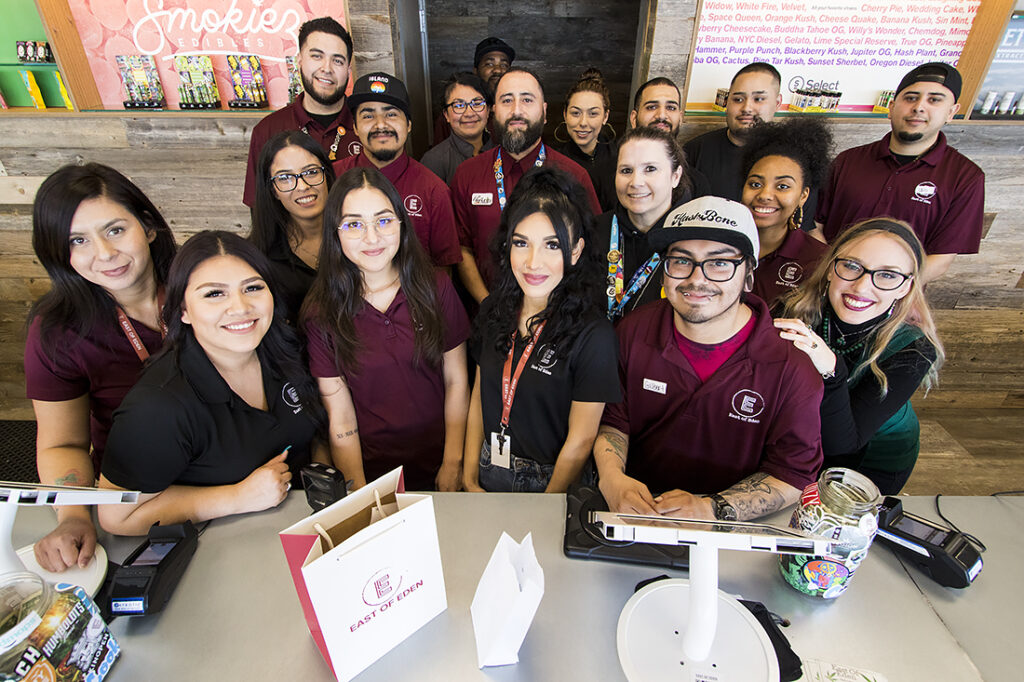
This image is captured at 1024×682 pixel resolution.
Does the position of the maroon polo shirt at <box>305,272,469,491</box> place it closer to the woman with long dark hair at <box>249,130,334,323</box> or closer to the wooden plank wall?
the woman with long dark hair at <box>249,130,334,323</box>

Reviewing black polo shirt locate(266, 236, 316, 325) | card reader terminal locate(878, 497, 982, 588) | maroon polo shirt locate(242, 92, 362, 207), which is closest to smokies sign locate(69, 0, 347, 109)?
maroon polo shirt locate(242, 92, 362, 207)

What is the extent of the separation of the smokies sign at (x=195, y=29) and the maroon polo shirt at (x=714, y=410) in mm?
3079

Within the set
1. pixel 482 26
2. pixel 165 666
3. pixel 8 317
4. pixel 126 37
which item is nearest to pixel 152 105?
pixel 126 37

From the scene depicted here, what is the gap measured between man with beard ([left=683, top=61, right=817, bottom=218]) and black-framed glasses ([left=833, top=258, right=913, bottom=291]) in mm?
1354

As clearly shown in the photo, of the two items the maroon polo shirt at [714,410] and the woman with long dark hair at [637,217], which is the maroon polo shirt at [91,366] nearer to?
the maroon polo shirt at [714,410]

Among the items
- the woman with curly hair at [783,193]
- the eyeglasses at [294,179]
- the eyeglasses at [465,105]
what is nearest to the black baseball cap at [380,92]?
Answer: the eyeglasses at [465,105]

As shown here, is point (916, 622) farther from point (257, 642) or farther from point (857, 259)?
point (257, 642)

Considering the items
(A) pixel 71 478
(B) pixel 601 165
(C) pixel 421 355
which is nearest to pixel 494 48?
(B) pixel 601 165

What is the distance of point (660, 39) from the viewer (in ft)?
10.5

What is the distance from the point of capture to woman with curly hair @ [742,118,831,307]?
2.13m

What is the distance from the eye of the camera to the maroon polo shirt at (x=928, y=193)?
8.86ft

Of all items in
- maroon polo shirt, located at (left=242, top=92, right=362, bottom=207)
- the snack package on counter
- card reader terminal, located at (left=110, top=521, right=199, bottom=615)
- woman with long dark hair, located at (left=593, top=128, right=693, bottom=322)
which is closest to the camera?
the snack package on counter

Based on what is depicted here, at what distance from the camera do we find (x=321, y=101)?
2.84m

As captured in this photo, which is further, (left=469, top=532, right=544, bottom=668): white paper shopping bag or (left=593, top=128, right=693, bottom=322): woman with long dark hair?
(left=593, top=128, right=693, bottom=322): woman with long dark hair
